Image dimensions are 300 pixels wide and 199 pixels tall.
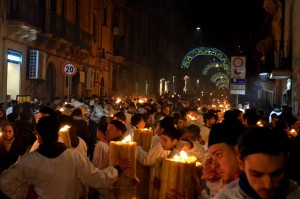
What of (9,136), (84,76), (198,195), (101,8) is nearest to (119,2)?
(101,8)

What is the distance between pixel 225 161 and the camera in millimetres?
3234

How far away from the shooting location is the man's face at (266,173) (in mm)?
2555

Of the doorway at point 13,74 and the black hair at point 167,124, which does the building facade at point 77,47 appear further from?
the black hair at point 167,124

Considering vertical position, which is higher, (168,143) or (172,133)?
(172,133)

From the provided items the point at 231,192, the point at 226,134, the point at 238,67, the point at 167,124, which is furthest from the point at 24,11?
the point at 231,192

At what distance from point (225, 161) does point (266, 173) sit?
0.69m

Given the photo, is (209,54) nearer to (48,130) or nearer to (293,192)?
(48,130)

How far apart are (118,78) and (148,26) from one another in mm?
16824

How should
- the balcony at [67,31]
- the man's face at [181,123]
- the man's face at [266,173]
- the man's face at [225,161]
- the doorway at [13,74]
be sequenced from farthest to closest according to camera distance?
the balcony at [67,31] < the doorway at [13,74] < the man's face at [181,123] < the man's face at [225,161] < the man's face at [266,173]

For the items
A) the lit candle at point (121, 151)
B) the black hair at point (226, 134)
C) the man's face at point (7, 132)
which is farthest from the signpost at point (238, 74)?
the black hair at point (226, 134)

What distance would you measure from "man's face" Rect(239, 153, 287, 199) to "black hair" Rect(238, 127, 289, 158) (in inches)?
1.0

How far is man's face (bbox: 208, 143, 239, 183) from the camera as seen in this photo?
10.5 ft

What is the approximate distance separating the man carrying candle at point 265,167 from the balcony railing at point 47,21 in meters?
18.2

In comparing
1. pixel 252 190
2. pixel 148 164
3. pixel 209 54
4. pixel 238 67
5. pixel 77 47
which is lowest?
pixel 148 164
